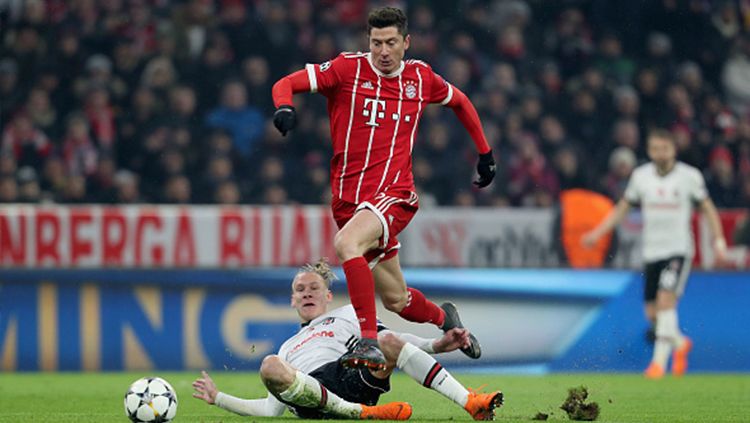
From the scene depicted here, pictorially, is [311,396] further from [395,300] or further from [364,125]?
[364,125]

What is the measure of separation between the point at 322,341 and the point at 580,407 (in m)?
1.39

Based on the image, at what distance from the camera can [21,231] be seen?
12.6 m

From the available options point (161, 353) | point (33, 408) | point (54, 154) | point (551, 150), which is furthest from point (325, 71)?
point (551, 150)

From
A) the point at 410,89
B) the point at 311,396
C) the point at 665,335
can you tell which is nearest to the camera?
the point at 311,396

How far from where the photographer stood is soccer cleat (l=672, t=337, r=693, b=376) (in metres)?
12.8

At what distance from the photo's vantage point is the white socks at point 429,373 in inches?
282

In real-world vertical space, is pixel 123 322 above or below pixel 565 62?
below

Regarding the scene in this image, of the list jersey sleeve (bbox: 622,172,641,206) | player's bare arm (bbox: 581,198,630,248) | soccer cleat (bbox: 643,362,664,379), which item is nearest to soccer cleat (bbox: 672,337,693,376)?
soccer cleat (bbox: 643,362,664,379)

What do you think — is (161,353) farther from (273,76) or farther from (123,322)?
(273,76)

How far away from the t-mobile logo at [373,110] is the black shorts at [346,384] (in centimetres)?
131

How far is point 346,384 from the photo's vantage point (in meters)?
7.35

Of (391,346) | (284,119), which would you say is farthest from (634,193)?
(284,119)

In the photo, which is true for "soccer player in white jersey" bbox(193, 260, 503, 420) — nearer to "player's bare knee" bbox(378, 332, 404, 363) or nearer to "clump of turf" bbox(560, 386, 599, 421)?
"player's bare knee" bbox(378, 332, 404, 363)

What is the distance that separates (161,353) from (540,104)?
5827 millimetres
